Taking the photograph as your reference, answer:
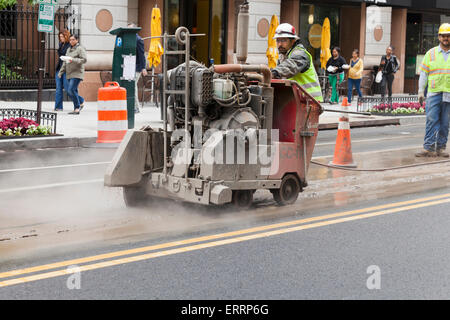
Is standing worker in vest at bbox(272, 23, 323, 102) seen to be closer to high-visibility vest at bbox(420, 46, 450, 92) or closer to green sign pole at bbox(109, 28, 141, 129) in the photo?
high-visibility vest at bbox(420, 46, 450, 92)

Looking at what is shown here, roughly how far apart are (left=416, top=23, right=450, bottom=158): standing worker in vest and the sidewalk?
555cm

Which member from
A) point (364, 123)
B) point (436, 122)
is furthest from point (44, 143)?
point (364, 123)

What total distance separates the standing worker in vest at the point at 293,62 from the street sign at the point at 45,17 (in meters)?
6.78

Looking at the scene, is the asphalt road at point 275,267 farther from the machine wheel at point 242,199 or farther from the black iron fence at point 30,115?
the black iron fence at point 30,115

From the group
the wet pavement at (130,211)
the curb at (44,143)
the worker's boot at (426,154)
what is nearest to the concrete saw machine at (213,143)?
the wet pavement at (130,211)

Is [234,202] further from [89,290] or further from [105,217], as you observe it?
[89,290]

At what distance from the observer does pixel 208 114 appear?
7598 millimetres

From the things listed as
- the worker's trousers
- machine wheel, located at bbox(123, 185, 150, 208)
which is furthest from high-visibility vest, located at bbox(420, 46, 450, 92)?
machine wheel, located at bbox(123, 185, 150, 208)

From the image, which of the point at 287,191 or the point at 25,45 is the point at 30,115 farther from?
the point at 287,191

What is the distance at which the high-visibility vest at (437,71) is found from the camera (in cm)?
1203

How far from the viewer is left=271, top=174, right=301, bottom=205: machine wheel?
26.5ft

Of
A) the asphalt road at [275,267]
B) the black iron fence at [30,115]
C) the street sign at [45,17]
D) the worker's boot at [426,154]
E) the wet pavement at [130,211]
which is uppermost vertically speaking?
the street sign at [45,17]
